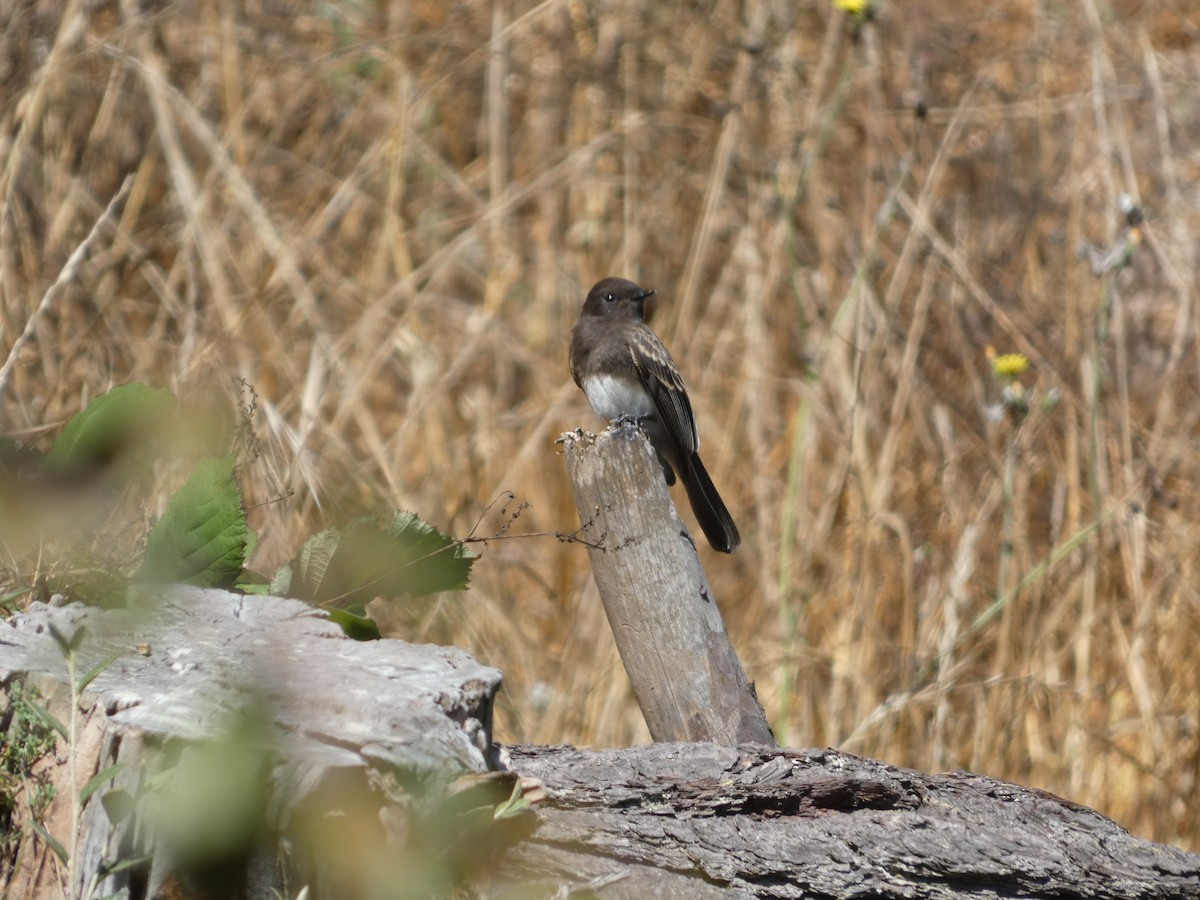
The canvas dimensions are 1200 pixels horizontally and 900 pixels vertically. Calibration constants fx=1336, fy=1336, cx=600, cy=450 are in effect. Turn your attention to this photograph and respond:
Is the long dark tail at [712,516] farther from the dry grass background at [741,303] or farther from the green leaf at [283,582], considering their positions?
the green leaf at [283,582]

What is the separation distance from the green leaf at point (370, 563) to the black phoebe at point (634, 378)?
80.6 inches

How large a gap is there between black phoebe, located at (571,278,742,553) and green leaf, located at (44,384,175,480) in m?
2.34

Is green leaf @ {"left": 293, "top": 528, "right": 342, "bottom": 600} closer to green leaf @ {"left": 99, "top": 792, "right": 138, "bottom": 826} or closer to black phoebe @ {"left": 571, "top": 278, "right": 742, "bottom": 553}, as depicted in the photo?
green leaf @ {"left": 99, "top": 792, "right": 138, "bottom": 826}

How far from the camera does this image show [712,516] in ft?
12.7

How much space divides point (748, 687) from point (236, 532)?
1.02 meters

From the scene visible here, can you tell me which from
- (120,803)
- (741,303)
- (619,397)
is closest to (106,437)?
(120,803)

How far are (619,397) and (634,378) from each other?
0.27 ft

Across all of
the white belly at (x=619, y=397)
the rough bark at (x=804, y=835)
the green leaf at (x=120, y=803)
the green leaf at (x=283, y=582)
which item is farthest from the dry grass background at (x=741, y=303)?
the green leaf at (x=120, y=803)

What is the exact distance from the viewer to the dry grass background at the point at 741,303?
4.45 m

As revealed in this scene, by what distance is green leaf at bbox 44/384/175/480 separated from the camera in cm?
197

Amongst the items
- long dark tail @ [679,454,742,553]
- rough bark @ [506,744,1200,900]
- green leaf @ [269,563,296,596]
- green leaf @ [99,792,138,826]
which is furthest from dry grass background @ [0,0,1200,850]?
green leaf @ [99,792,138,826]

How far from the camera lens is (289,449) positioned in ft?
10.6

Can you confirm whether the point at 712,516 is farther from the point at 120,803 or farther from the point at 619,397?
the point at 120,803

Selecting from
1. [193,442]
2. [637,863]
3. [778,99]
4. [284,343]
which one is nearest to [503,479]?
[284,343]
